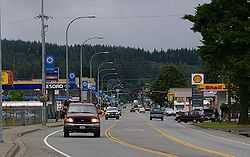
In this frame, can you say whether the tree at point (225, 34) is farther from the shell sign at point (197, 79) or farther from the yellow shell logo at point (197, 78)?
the shell sign at point (197, 79)

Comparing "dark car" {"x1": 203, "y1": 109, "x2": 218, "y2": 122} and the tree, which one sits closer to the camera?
the tree

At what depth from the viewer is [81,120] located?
37906 mm

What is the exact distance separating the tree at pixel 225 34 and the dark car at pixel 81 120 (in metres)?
20.3

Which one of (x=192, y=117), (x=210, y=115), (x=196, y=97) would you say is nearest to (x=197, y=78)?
(x=196, y=97)

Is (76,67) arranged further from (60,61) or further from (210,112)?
(210,112)

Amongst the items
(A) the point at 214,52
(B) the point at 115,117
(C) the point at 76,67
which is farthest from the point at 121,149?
(C) the point at 76,67

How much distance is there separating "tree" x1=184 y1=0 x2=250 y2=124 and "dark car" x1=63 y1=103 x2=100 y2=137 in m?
20.3

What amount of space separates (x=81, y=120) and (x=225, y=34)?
2293 centimetres

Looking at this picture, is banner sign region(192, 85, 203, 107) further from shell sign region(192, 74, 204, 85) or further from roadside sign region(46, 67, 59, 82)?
roadside sign region(46, 67, 59, 82)

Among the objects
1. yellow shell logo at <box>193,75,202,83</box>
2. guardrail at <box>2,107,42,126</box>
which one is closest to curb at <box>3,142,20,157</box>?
guardrail at <box>2,107,42,126</box>

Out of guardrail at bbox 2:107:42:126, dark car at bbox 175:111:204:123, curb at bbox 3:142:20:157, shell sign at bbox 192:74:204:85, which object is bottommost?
dark car at bbox 175:111:204:123

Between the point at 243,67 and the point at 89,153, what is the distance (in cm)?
3183

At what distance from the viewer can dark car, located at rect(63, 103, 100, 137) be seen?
38.0m

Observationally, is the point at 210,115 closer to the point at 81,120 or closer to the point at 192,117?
the point at 192,117
